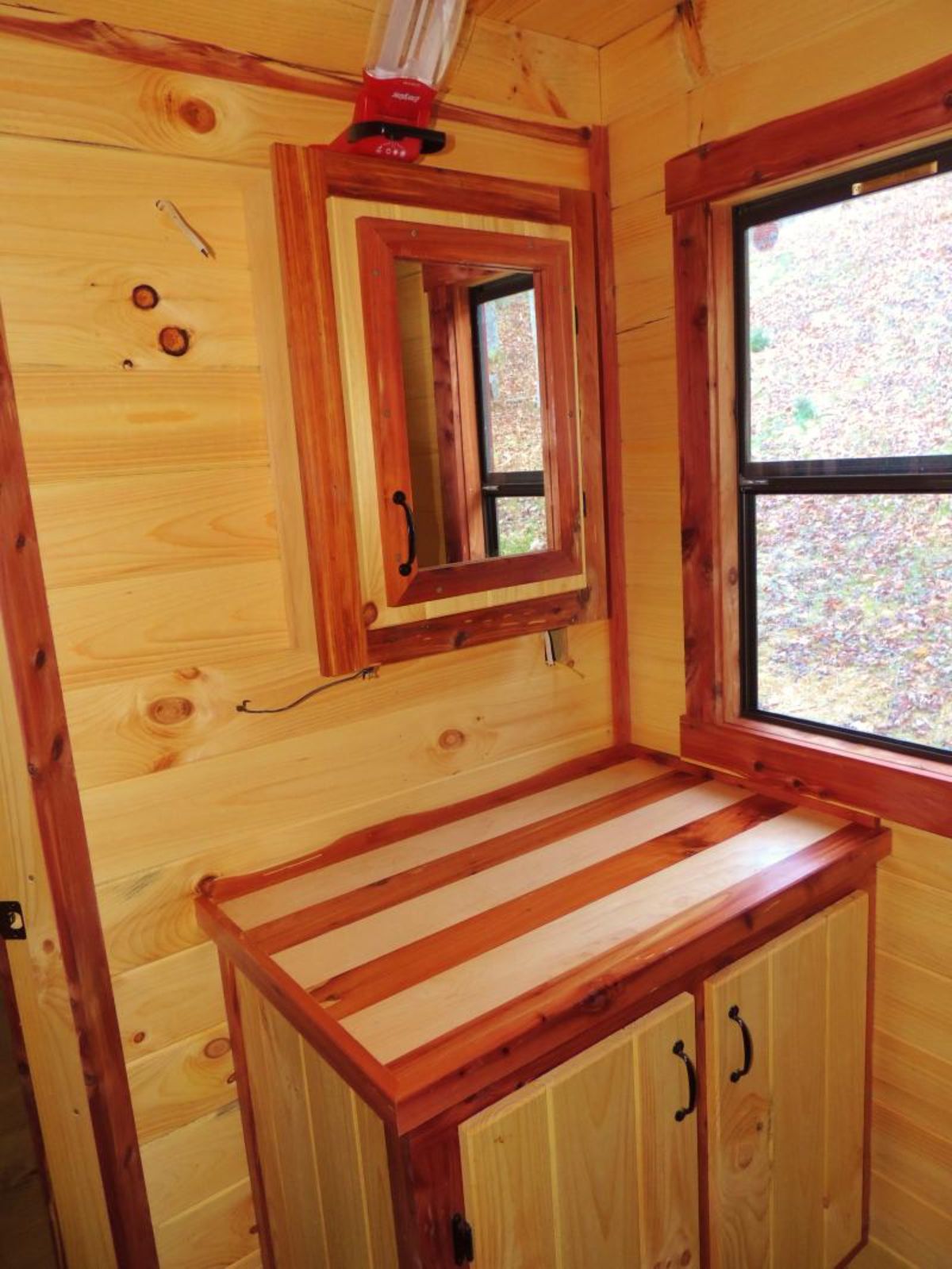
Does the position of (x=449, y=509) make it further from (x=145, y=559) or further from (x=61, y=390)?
(x=61, y=390)

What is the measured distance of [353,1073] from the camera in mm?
988

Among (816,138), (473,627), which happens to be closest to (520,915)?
(473,627)

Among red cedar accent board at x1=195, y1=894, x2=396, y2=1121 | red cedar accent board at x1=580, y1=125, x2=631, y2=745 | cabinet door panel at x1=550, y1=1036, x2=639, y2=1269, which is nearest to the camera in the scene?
red cedar accent board at x1=195, y1=894, x2=396, y2=1121

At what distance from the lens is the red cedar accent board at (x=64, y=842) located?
1.17 metres

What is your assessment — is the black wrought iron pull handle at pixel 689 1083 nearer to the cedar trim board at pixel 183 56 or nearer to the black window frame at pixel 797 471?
the black window frame at pixel 797 471

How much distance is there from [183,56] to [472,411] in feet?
2.12

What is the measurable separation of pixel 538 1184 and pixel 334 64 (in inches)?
64.8

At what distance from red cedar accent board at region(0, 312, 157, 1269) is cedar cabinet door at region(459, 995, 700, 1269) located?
624 millimetres

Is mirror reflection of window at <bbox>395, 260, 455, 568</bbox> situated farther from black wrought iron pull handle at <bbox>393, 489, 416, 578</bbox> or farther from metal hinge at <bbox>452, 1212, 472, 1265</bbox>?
metal hinge at <bbox>452, 1212, 472, 1265</bbox>

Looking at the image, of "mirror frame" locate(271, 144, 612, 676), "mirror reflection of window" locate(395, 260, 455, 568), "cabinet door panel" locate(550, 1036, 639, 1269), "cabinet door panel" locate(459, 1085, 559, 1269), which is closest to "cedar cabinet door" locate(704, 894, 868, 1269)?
"cabinet door panel" locate(550, 1036, 639, 1269)

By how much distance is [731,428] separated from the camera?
1.63m

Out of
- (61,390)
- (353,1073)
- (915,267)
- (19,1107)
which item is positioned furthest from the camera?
(19,1107)

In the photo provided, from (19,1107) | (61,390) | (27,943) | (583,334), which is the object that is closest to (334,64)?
(583,334)

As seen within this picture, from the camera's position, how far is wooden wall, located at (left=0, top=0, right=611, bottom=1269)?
1.18 metres
